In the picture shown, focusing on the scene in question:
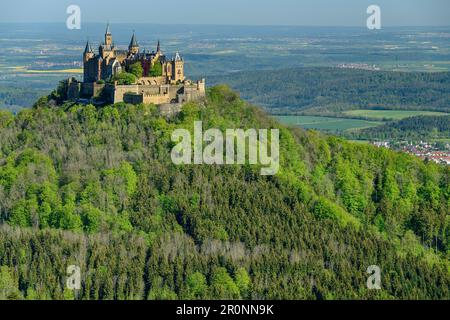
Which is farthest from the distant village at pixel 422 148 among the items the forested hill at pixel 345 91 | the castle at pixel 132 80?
the forested hill at pixel 345 91

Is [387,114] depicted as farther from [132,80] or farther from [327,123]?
[132,80]

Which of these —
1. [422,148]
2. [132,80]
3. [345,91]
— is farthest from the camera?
[345,91]

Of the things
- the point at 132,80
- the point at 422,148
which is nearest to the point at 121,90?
the point at 132,80

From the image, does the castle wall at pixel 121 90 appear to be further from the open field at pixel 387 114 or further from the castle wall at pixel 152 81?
the open field at pixel 387 114
